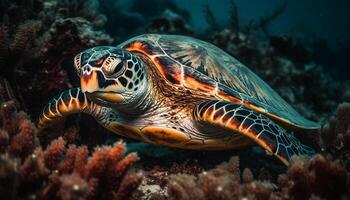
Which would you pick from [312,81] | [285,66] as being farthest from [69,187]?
[312,81]

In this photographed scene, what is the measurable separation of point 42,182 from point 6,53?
2174 millimetres

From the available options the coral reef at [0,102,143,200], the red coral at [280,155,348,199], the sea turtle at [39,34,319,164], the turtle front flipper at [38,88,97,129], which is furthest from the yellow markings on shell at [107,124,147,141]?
the red coral at [280,155,348,199]

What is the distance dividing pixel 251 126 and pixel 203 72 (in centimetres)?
105

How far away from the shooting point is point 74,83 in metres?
4.38

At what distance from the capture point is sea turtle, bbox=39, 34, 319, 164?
3.04m

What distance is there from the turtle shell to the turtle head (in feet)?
1.65

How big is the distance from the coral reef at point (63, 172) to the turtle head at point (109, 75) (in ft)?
2.29

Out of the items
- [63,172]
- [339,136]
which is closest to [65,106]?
[63,172]

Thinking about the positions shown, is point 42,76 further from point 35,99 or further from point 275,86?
point 275,86

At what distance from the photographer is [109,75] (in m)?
2.88

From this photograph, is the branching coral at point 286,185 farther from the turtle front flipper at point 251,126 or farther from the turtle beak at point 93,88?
the turtle beak at point 93,88

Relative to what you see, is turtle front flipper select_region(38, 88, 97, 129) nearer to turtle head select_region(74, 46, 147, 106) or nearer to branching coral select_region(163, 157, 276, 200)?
turtle head select_region(74, 46, 147, 106)

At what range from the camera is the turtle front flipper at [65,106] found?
359cm

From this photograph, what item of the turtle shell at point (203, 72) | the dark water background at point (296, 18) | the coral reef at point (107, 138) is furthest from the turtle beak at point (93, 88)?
the dark water background at point (296, 18)
